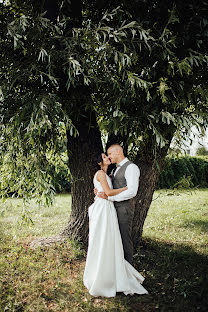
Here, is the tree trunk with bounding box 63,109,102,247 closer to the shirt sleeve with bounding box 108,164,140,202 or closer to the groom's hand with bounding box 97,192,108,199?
the groom's hand with bounding box 97,192,108,199


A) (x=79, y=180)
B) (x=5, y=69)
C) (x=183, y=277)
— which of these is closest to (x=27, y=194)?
(x=79, y=180)

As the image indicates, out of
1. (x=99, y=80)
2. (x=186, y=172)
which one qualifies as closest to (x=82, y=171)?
(x=99, y=80)

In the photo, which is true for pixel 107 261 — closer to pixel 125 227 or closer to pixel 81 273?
pixel 125 227

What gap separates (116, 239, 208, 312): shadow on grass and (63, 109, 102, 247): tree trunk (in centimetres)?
127

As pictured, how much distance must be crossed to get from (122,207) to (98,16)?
11.6 feet

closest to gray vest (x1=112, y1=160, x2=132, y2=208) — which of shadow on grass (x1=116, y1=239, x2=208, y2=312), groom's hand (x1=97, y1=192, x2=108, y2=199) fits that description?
groom's hand (x1=97, y1=192, x2=108, y2=199)

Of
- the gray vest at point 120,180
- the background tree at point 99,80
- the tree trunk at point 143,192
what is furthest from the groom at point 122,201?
the tree trunk at point 143,192

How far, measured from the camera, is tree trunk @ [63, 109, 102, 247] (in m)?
5.19

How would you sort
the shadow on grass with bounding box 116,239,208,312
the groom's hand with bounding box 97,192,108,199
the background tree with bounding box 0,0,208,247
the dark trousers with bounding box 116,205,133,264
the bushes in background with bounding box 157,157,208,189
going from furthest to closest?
the bushes in background with bounding box 157,157,208,189 < the dark trousers with bounding box 116,205,133,264 < the groom's hand with bounding box 97,192,108,199 < the shadow on grass with bounding box 116,239,208,312 < the background tree with bounding box 0,0,208,247

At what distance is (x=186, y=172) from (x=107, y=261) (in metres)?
13.1

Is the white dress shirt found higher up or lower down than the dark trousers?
higher up

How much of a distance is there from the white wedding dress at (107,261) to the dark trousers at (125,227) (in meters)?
0.10

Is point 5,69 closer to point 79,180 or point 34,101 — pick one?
point 34,101

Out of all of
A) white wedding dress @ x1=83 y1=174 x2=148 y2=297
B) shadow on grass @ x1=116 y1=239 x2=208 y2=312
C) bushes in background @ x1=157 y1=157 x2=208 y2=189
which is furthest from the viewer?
bushes in background @ x1=157 y1=157 x2=208 y2=189
